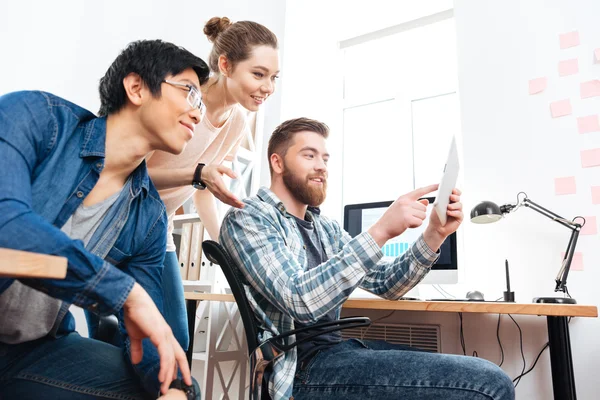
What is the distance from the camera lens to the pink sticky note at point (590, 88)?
217 centimetres

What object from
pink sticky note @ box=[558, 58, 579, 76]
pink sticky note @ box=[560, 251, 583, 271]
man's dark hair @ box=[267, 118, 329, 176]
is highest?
pink sticky note @ box=[558, 58, 579, 76]

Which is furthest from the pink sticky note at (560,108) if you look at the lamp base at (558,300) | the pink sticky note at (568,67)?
the lamp base at (558,300)

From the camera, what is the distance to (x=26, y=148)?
32.4 inches

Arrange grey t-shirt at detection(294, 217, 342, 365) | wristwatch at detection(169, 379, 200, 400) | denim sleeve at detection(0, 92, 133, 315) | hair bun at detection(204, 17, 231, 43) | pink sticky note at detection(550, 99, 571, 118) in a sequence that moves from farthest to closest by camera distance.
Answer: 1. pink sticky note at detection(550, 99, 571, 118)
2. hair bun at detection(204, 17, 231, 43)
3. grey t-shirt at detection(294, 217, 342, 365)
4. wristwatch at detection(169, 379, 200, 400)
5. denim sleeve at detection(0, 92, 133, 315)

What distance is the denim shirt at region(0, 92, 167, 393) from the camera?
685 millimetres

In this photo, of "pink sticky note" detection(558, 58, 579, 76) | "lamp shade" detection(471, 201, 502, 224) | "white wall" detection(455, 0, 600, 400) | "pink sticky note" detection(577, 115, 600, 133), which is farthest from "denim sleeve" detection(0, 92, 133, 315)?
"pink sticky note" detection(558, 58, 579, 76)

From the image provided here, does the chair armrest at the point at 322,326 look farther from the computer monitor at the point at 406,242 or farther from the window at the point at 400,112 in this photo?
the window at the point at 400,112

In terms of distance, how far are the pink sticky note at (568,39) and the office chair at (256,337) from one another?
6.39 ft

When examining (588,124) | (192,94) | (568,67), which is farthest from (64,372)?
(568,67)

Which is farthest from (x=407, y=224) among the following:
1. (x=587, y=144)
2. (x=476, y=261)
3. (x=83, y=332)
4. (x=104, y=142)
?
(x=83, y=332)

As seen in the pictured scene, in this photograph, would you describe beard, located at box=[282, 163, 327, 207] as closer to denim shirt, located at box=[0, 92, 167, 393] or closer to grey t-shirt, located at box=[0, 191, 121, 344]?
denim shirt, located at box=[0, 92, 167, 393]

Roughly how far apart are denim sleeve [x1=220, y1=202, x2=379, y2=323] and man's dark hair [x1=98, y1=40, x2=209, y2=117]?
457 mm

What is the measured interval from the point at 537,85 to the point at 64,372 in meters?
2.38

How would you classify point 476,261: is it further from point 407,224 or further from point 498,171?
point 407,224
